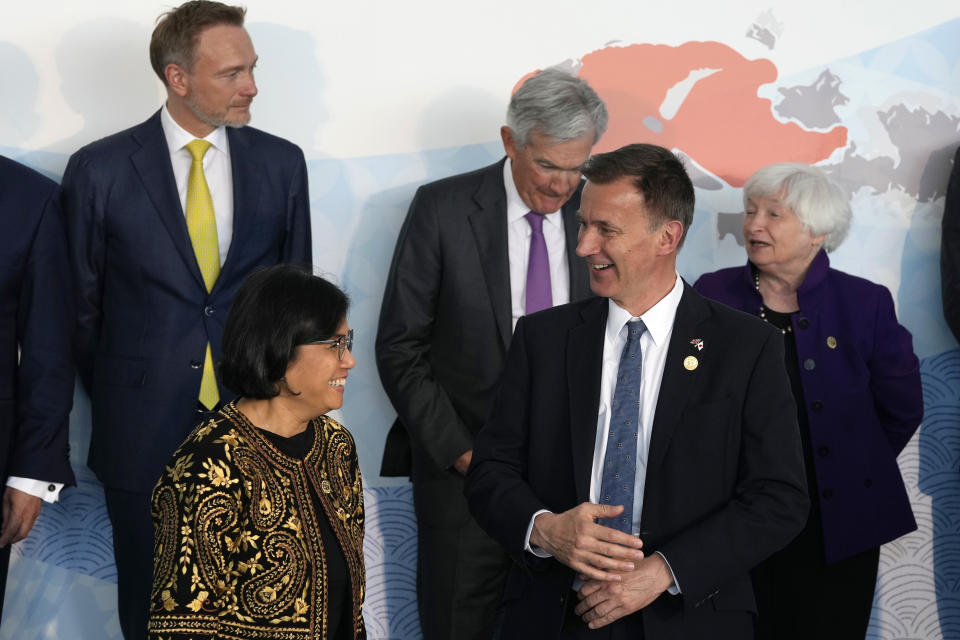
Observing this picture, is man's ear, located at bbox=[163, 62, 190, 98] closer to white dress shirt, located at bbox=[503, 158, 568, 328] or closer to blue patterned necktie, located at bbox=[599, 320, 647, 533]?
white dress shirt, located at bbox=[503, 158, 568, 328]

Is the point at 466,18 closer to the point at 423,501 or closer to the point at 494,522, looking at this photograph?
the point at 423,501

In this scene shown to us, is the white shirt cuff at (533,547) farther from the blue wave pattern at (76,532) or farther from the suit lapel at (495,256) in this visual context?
the blue wave pattern at (76,532)

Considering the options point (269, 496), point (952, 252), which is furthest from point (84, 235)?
point (952, 252)

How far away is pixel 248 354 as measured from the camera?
243 cm

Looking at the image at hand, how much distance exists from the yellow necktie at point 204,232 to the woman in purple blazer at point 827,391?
58.5 inches

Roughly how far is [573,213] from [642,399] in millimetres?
1305

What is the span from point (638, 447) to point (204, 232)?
159 cm

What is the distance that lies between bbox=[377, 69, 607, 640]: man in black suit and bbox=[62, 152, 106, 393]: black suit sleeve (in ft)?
2.72

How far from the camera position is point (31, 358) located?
10.5ft

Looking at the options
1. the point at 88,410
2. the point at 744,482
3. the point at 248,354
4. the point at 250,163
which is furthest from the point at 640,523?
the point at 88,410

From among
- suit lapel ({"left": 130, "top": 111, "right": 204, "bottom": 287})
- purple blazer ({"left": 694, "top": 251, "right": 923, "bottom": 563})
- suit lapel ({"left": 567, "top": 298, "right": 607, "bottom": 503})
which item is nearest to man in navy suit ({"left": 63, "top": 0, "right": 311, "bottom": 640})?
suit lapel ({"left": 130, "top": 111, "right": 204, "bottom": 287})

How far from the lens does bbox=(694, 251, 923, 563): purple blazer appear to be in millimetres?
3553

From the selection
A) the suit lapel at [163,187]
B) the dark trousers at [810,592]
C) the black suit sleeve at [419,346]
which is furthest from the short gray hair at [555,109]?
the dark trousers at [810,592]

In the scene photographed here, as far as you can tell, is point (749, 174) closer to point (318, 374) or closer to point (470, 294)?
point (470, 294)
